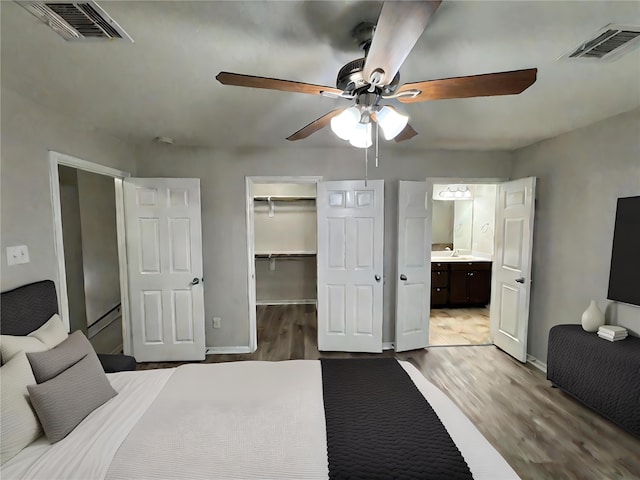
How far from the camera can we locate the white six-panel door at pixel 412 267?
10.3 feet

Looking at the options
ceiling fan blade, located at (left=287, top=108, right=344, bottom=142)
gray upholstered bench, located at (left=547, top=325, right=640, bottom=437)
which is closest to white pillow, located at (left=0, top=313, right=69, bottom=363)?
ceiling fan blade, located at (left=287, top=108, right=344, bottom=142)

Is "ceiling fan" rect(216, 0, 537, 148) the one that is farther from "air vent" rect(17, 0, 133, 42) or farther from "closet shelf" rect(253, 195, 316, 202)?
"closet shelf" rect(253, 195, 316, 202)

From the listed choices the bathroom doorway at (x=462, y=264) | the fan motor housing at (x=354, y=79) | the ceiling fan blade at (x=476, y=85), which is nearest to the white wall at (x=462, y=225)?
the bathroom doorway at (x=462, y=264)

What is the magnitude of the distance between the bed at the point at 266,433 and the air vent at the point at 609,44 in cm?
201

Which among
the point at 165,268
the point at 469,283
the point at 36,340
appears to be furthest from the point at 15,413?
the point at 469,283

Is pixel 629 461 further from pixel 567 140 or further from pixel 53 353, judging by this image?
pixel 53 353

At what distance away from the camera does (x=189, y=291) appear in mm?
3031

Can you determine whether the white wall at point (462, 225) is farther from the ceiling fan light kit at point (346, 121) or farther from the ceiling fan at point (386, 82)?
the ceiling fan light kit at point (346, 121)

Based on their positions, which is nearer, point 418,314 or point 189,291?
point 189,291

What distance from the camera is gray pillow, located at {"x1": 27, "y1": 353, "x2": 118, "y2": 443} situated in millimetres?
1221

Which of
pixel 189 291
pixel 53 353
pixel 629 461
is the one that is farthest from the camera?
pixel 189 291

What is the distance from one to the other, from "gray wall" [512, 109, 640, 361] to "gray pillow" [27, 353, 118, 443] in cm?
369

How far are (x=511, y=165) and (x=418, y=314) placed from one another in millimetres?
2136

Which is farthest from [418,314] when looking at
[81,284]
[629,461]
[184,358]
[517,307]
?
[81,284]
